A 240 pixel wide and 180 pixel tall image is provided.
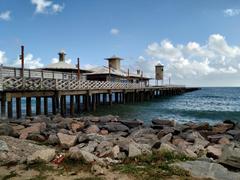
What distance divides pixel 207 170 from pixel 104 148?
11.0ft

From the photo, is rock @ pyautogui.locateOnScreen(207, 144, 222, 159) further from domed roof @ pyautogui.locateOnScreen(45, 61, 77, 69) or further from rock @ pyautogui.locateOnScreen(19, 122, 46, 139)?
domed roof @ pyautogui.locateOnScreen(45, 61, 77, 69)

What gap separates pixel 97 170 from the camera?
659cm

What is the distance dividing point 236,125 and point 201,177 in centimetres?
1020

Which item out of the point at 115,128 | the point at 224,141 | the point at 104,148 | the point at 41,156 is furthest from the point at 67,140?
the point at 224,141

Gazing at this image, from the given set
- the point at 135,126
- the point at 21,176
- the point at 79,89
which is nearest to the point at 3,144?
the point at 21,176

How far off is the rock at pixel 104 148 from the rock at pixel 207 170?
215 cm

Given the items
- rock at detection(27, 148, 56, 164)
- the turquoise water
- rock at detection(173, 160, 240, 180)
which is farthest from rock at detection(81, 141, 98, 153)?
the turquoise water

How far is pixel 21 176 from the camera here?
21.3ft

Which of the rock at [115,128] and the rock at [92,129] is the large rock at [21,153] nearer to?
the rock at [92,129]

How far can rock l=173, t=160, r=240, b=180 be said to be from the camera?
6.32 meters

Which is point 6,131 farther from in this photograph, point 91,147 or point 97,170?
point 97,170

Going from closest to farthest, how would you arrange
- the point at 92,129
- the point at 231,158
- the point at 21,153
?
the point at 231,158
the point at 21,153
the point at 92,129

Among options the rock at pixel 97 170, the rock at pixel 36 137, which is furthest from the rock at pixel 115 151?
the rock at pixel 36 137

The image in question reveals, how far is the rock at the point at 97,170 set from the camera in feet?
21.3
